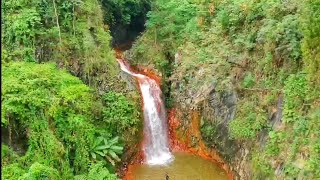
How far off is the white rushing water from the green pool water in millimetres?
587

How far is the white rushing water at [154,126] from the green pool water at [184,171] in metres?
0.59

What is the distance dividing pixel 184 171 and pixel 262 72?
16.8 ft

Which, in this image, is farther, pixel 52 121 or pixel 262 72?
pixel 262 72

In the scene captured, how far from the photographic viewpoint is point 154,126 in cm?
1791

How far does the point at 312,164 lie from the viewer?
9.60 meters

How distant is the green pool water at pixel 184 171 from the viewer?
1488 centimetres

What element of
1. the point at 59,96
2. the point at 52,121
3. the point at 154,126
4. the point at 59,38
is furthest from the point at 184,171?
the point at 59,38

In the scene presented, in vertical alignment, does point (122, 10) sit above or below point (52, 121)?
above

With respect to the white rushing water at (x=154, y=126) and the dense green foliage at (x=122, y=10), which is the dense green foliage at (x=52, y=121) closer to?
the white rushing water at (x=154, y=126)

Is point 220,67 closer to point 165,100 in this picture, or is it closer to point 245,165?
point 245,165

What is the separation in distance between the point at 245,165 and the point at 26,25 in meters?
10.0

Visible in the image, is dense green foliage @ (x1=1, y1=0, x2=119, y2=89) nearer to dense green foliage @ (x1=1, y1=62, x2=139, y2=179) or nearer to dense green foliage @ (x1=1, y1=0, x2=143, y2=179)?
dense green foliage @ (x1=1, y1=0, x2=143, y2=179)

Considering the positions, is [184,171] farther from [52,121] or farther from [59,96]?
[59,96]

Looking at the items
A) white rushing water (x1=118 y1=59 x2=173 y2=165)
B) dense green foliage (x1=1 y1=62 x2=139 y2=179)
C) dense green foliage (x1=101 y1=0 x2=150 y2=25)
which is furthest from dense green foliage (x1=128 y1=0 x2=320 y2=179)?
dense green foliage (x1=101 y1=0 x2=150 y2=25)
